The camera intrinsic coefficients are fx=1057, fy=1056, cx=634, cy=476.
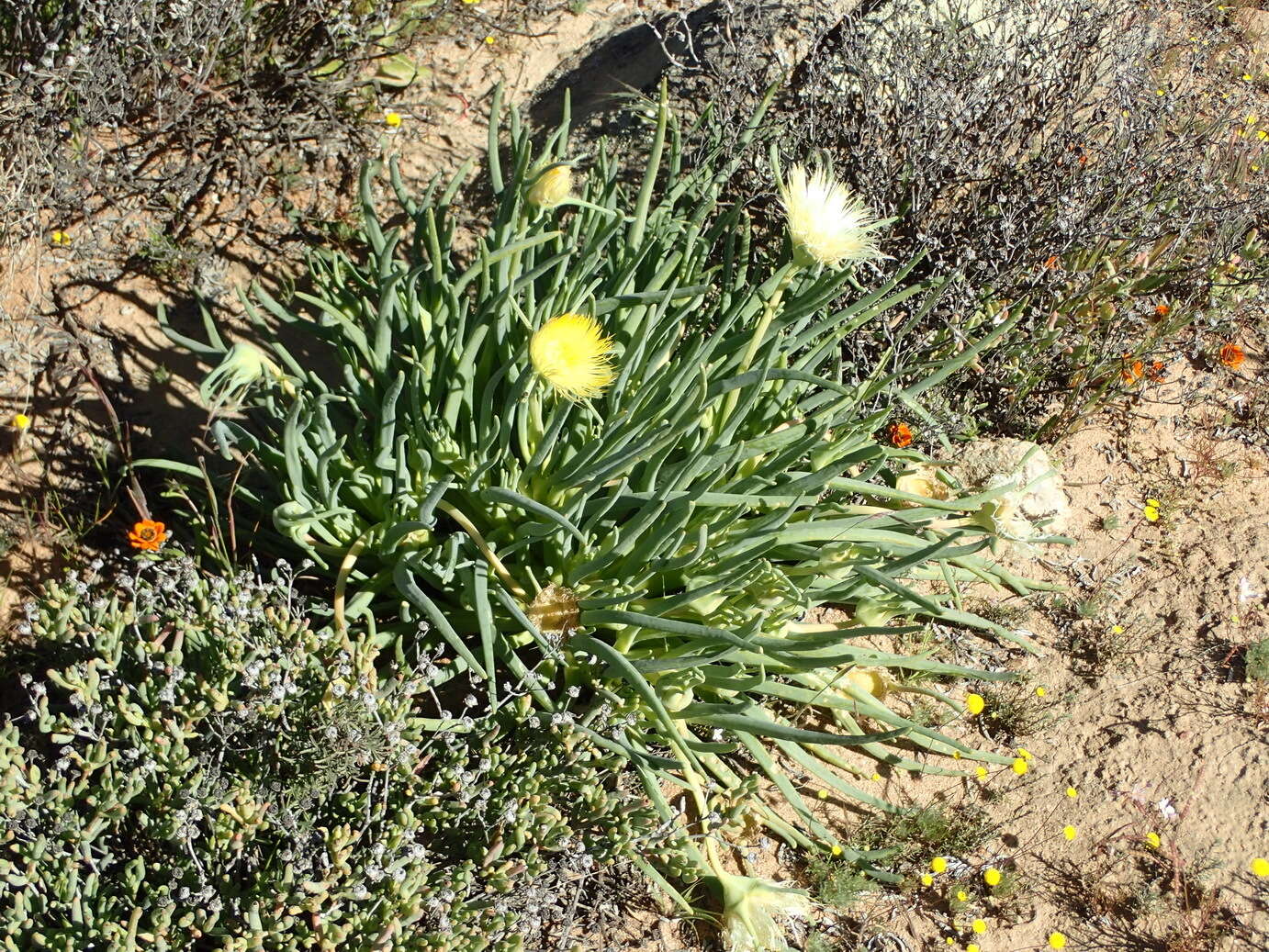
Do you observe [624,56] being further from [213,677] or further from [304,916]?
[304,916]

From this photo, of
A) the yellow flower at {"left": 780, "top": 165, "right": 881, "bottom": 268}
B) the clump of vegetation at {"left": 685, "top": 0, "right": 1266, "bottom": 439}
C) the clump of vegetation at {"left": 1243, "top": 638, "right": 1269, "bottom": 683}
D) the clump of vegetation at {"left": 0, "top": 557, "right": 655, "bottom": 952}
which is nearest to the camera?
the clump of vegetation at {"left": 0, "top": 557, "right": 655, "bottom": 952}

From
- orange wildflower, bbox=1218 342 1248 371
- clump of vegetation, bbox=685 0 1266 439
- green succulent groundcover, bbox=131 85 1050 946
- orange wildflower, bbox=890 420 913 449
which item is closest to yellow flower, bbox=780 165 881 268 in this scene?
green succulent groundcover, bbox=131 85 1050 946

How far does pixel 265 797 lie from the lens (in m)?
1.92

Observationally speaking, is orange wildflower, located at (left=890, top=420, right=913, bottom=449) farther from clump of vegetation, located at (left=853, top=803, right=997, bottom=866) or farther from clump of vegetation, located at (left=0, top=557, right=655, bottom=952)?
clump of vegetation, located at (left=0, top=557, right=655, bottom=952)

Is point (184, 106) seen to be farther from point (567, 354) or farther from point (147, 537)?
point (567, 354)

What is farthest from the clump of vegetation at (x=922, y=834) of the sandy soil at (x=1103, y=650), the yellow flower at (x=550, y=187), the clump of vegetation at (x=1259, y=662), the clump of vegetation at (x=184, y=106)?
the clump of vegetation at (x=184, y=106)

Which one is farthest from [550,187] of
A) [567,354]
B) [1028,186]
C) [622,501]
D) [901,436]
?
[1028,186]

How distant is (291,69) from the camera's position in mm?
3340

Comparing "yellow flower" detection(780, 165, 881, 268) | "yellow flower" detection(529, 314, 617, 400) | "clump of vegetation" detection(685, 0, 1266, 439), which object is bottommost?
"yellow flower" detection(529, 314, 617, 400)

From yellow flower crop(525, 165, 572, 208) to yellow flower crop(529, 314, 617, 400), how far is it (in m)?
0.32

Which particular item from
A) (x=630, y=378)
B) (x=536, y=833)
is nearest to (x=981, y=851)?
(x=536, y=833)

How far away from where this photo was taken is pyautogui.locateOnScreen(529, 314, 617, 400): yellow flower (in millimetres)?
1829

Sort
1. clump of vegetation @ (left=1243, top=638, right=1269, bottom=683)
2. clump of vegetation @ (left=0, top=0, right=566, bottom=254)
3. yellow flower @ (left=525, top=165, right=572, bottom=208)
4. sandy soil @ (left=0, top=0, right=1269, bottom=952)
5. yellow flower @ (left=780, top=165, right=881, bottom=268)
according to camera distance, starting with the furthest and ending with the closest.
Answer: clump of vegetation @ (left=0, top=0, right=566, bottom=254), clump of vegetation @ (left=1243, top=638, right=1269, bottom=683), sandy soil @ (left=0, top=0, right=1269, bottom=952), yellow flower @ (left=525, top=165, right=572, bottom=208), yellow flower @ (left=780, top=165, right=881, bottom=268)

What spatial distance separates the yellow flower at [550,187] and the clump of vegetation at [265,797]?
0.92 metres
